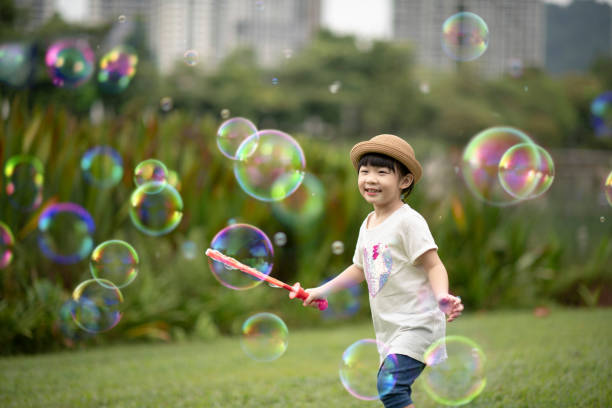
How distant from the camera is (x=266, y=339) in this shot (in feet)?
14.4

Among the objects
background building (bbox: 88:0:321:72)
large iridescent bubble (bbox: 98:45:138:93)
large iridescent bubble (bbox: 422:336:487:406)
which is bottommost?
large iridescent bubble (bbox: 422:336:487:406)

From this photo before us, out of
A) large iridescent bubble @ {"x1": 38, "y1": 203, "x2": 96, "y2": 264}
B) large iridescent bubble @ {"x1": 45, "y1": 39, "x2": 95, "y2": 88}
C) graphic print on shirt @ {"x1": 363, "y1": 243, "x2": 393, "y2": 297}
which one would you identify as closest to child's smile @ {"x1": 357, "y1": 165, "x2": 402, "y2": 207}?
graphic print on shirt @ {"x1": 363, "y1": 243, "x2": 393, "y2": 297}

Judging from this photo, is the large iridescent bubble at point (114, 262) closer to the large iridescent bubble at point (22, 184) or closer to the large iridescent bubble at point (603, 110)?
the large iridescent bubble at point (22, 184)

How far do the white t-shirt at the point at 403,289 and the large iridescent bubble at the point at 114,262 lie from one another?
7.93 ft

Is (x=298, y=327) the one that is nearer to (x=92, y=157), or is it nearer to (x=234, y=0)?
(x=92, y=157)

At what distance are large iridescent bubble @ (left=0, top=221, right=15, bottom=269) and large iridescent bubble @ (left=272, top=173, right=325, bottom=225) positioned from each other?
107 inches

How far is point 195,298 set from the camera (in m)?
6.61

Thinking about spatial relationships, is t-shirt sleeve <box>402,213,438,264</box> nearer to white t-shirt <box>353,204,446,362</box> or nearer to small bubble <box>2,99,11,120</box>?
white t-shirt <box>353,204,446,362</box>

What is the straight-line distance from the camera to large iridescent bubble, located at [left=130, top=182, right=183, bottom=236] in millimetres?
5668

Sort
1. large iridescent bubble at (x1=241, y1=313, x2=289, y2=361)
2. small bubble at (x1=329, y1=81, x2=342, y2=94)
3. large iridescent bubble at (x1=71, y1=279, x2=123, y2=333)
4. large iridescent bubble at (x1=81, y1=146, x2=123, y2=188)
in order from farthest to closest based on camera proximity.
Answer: large iridescent bubble at (x1=81, y1=146, x2=123, y2=188) < small bubble at (x1=329, y1=81, x2=342, y2=94) < large iridescent bubble at (x1=71, y1=279, x2=123, y2=333) < large iridescent bubble at (x1=241, y1=313, x2=289, y2=361)

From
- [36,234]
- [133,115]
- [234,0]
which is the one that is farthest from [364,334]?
[234,0]

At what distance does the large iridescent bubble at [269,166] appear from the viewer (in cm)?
520

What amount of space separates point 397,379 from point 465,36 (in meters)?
4.28

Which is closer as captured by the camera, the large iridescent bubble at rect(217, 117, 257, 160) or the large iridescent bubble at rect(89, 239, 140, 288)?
the large iridescent bubble at rect(89, 239, 140, 288)
